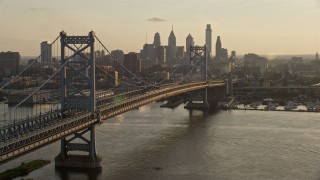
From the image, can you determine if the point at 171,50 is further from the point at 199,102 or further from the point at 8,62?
the point at 199,102

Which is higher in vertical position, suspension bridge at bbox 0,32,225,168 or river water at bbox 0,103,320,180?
suspension bridge at bbox 0,32,225,168

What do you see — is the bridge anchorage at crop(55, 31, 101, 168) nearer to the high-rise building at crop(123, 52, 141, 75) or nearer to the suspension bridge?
the suspension bridge

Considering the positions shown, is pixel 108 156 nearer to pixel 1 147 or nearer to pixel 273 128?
pixel 1 147

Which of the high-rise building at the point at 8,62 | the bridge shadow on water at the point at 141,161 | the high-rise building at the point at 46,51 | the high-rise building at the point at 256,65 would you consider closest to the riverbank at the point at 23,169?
the bridge shadow on water at the point at 141,161

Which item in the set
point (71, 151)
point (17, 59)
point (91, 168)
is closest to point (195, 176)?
point (91, 168)

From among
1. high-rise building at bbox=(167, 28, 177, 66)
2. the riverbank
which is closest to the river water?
the riverbank

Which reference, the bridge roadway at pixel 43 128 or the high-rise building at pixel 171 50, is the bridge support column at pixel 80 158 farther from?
the high-rise building at pixel 171 50
